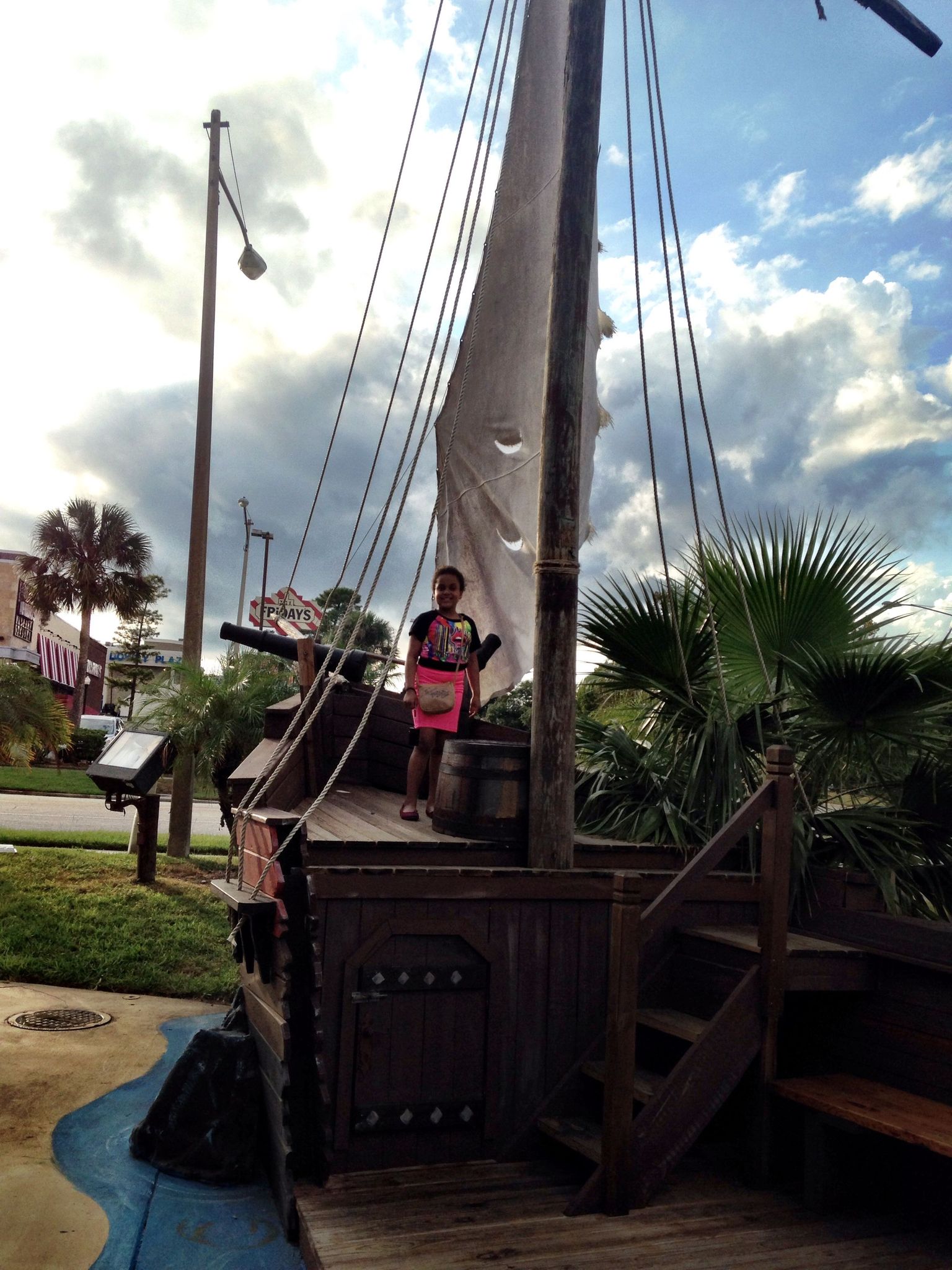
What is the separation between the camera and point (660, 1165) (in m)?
3.84

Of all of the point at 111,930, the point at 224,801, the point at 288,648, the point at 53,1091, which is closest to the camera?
the point at 53,1091

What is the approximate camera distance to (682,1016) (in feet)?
14.5

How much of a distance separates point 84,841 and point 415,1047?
1040 centimetres

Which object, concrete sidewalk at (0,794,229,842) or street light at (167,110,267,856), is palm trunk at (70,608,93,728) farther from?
street light at (167,110,267,856)

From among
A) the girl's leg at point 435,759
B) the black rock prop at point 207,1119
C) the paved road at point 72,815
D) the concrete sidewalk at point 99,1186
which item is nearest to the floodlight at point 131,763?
the concrete sidewalk at point 99,1186

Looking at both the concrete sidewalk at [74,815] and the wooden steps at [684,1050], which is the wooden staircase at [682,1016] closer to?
the wooden steps at [684,1050]

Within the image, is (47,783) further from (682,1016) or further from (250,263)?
(682,1016)

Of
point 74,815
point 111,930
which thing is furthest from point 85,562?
point 111,930

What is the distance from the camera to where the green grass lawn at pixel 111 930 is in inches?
295

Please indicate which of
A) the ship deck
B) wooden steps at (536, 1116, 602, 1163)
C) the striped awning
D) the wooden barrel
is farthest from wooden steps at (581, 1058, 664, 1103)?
the striped awning

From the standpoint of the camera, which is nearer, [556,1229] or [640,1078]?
[556,1229]

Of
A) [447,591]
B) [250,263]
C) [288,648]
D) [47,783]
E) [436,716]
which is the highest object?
[250,263]

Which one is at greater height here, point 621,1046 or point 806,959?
point 806,959

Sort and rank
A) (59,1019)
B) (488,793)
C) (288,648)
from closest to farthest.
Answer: (488,793), (59,1019), (288,648)
